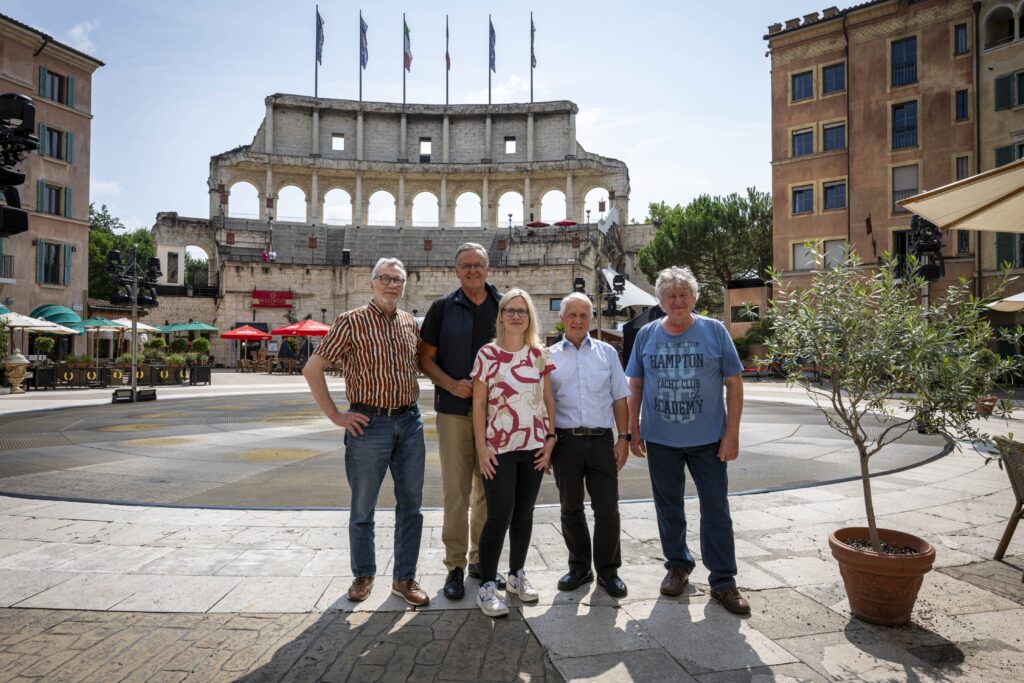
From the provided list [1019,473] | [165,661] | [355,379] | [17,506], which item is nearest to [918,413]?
[1019,473]

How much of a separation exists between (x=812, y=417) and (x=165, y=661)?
510 inches

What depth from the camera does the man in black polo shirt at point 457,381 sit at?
3654 mm

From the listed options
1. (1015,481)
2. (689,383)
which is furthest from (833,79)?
(689,383)

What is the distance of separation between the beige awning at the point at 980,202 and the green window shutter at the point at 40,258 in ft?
112

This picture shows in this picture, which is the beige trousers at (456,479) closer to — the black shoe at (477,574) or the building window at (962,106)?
the black shoe at (477,574)

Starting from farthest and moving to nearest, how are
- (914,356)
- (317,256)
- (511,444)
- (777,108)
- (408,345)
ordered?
(317,256) → (777,108) → (408,345) → (511,444) → (914,356)

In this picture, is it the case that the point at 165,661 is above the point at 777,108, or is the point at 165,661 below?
below

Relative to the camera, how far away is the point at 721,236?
133ft

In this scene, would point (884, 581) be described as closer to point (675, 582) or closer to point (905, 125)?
point (675, 582)

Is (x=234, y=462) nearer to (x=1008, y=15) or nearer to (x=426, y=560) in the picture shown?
(x=426, y=560)

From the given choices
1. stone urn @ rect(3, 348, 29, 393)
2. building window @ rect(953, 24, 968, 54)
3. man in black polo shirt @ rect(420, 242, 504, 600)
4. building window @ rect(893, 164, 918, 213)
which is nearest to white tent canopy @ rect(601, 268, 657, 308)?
building window @ rect(893, 164, 918, 213)

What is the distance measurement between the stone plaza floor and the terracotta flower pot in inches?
3.2

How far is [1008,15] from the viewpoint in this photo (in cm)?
2517

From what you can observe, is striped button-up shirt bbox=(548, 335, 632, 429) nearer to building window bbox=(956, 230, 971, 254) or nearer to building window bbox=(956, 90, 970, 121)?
building window bbox=(956, 230, 971, 254)
